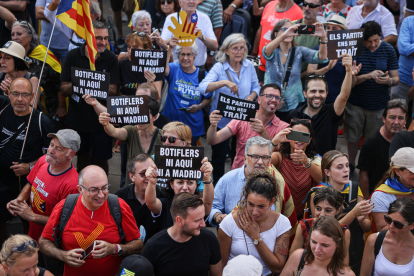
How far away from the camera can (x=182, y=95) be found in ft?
23.1

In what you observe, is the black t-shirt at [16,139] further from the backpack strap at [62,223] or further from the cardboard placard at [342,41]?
the cardboard placard at [342,41]

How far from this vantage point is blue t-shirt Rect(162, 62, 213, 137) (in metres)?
7.04

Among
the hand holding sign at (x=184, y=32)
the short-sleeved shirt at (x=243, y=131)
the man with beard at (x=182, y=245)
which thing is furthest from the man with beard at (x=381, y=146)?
the man with beard at (x=182, y=245)

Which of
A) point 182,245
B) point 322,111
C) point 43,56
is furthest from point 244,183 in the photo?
point 43,56

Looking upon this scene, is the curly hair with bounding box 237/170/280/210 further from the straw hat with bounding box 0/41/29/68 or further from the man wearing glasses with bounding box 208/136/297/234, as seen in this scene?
the straw hat with bounding box 0/41/29/68

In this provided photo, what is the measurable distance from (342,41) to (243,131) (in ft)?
6.40

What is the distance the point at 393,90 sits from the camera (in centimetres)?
838

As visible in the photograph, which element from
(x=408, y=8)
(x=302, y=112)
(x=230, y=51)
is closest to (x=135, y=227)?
(x=302, y=112)

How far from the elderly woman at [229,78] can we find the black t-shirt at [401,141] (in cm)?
201

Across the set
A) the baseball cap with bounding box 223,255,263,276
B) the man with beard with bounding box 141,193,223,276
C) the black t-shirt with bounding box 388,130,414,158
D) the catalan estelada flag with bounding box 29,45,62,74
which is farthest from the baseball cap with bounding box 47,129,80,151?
the black t-shirt with bounding box 388,130,414,158

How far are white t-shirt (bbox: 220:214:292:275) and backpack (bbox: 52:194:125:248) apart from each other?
916 mm

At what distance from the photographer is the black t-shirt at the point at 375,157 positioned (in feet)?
20.3

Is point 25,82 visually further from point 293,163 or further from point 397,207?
point 397,207

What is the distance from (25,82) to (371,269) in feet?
13.7
